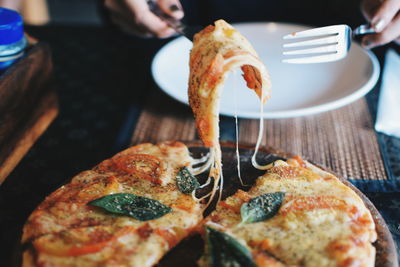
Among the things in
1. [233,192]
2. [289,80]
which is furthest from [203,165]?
[289,80]

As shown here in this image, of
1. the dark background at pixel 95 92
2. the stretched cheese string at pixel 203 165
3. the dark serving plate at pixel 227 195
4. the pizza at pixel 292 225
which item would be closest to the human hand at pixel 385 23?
the dark background at pixel 95 92

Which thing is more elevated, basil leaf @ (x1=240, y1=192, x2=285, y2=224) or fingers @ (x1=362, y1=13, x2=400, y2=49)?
fingers @ (x1=362, y1=13, x2=400, y2=49)

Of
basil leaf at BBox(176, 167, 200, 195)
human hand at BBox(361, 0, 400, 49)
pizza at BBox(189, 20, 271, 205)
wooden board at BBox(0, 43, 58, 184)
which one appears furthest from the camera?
human hand at BBox(361, 0, 400, 49)

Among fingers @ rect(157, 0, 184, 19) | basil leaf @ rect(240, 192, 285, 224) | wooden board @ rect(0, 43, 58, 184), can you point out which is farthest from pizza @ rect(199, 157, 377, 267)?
wooden board @ rect(0, 43, 58, 184)

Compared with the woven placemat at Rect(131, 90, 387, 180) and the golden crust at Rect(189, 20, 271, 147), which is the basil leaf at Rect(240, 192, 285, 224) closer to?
the golden crust at Rect(189, 20, 271, 147)

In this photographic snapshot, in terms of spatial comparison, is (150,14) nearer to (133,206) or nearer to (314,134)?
(314,134)

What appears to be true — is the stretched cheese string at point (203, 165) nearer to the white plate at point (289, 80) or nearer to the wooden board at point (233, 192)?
the wooden board at point (233, 192)

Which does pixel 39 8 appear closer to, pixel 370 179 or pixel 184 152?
pixel 184 152

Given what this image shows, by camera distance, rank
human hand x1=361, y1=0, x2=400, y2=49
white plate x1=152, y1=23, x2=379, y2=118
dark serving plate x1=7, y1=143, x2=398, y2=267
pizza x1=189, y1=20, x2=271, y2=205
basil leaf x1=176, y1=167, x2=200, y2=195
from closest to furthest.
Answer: dark serving plate x1=7, y1=143, x2=398, y2=267, pizza x1=189, y1=20, x2=271, y2=205, basil leaf x1=176, y1=167, x2=200, y2=195, human hand x1=361, y1=0, x2=400, y2=49, white plate x1=152, y1=23, x2=379, y2=118
